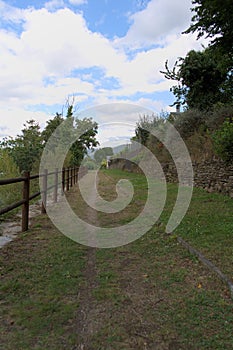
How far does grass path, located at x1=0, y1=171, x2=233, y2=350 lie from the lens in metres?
1.83

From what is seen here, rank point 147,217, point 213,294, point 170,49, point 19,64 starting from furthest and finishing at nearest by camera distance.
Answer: point 19,64 < point 170,49 < point 147,217 < point 213,294

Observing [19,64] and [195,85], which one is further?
[19,64]

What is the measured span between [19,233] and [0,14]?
6.60m

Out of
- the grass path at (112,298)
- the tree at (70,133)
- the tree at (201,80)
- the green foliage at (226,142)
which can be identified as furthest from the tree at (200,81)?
the tree at (70,133)

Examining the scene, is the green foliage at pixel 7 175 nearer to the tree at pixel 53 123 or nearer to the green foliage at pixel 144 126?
the green foliage at pixel 144 126

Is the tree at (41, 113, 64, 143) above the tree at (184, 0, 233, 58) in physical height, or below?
above

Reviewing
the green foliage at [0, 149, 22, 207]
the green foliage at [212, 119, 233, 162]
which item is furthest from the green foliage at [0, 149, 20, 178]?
the green foliage at [212, 119, 233, 162]

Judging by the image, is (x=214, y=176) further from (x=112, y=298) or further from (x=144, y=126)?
(x=144, y=126)

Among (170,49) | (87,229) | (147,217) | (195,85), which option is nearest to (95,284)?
(87,229)

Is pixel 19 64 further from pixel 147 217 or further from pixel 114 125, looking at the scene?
pixel 147 217

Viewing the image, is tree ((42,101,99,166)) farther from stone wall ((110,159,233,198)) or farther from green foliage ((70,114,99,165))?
stone wall ((110,159,233,198))

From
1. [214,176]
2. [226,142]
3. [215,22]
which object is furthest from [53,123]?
[226,142]

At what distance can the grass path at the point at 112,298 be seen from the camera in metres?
1.83

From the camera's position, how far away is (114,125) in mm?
10641
